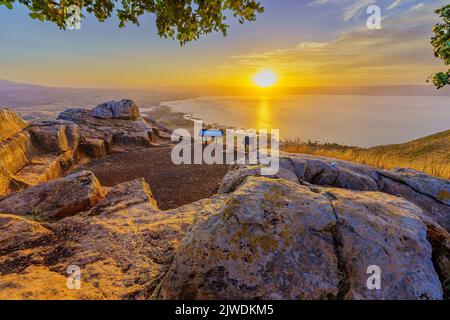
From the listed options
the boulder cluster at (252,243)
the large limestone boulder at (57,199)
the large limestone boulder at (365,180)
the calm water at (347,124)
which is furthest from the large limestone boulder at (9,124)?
the calm water at (347,124)

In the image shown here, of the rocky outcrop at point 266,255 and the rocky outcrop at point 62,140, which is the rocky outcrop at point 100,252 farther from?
the rocky outcrop at point 62,140

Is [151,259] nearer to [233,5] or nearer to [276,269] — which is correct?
[276,269]

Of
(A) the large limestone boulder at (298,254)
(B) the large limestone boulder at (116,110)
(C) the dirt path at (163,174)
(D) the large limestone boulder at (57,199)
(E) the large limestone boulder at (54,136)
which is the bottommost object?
(C) the dirt path at (163,174)

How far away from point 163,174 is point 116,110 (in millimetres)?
10058

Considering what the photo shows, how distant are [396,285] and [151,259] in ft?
9.60

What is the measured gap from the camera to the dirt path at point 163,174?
8.11 meters

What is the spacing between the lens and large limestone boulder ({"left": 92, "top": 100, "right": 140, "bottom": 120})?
54.6 ft

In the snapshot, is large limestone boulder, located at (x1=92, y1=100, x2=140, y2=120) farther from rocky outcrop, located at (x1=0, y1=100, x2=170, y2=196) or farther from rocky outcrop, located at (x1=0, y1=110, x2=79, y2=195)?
rocky outcrop, located at (x1=0, y1=110, x2=79, y2=195)

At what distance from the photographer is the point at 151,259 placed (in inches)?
130

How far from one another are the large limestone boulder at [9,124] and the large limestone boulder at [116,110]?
603cm

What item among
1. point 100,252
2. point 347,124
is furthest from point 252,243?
point 347,124

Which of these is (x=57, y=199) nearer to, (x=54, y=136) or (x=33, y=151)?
(x=33, y=151)

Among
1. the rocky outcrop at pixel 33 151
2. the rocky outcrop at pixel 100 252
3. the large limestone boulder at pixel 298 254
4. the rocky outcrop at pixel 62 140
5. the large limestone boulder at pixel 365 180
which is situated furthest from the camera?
the rocky outcrop at pixel 62 140

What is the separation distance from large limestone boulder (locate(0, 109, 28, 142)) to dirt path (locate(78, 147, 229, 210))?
121 inches
